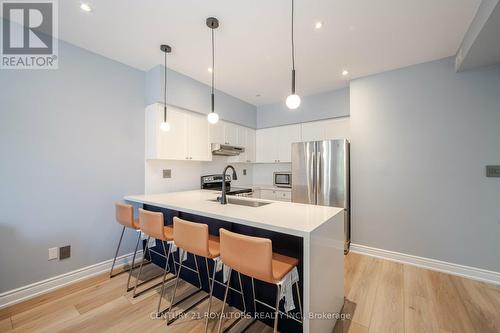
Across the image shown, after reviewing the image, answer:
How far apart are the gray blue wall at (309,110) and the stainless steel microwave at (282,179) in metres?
1.09

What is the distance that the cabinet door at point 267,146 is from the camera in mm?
4445

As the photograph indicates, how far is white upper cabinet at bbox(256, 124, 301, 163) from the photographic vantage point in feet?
13.8

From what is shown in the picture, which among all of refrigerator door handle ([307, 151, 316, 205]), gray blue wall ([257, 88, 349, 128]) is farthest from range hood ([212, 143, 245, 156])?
refrigerator door handle ([307, 151, 316, 205])

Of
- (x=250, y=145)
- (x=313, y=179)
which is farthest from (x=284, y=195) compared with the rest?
(x=250, y=145)

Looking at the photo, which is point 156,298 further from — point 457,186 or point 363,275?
point 457,186

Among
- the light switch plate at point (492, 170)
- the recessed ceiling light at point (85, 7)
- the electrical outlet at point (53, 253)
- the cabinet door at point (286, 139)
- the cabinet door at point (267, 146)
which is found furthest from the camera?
the cabinet door at point (267, 146)

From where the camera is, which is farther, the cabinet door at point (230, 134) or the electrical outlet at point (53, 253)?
the cabinet door at point (230, 134)

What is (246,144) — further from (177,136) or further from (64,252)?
(64,252)

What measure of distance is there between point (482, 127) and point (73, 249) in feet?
16.0

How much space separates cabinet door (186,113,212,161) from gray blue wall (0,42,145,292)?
697 mm

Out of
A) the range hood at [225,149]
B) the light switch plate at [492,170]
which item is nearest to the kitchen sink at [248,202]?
the range hood at [225,149]

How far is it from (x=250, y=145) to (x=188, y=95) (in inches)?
73.5

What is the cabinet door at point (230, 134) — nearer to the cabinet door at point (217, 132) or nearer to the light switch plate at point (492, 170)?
the cabinet door at point (217, 132)

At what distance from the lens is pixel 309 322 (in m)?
1.21
